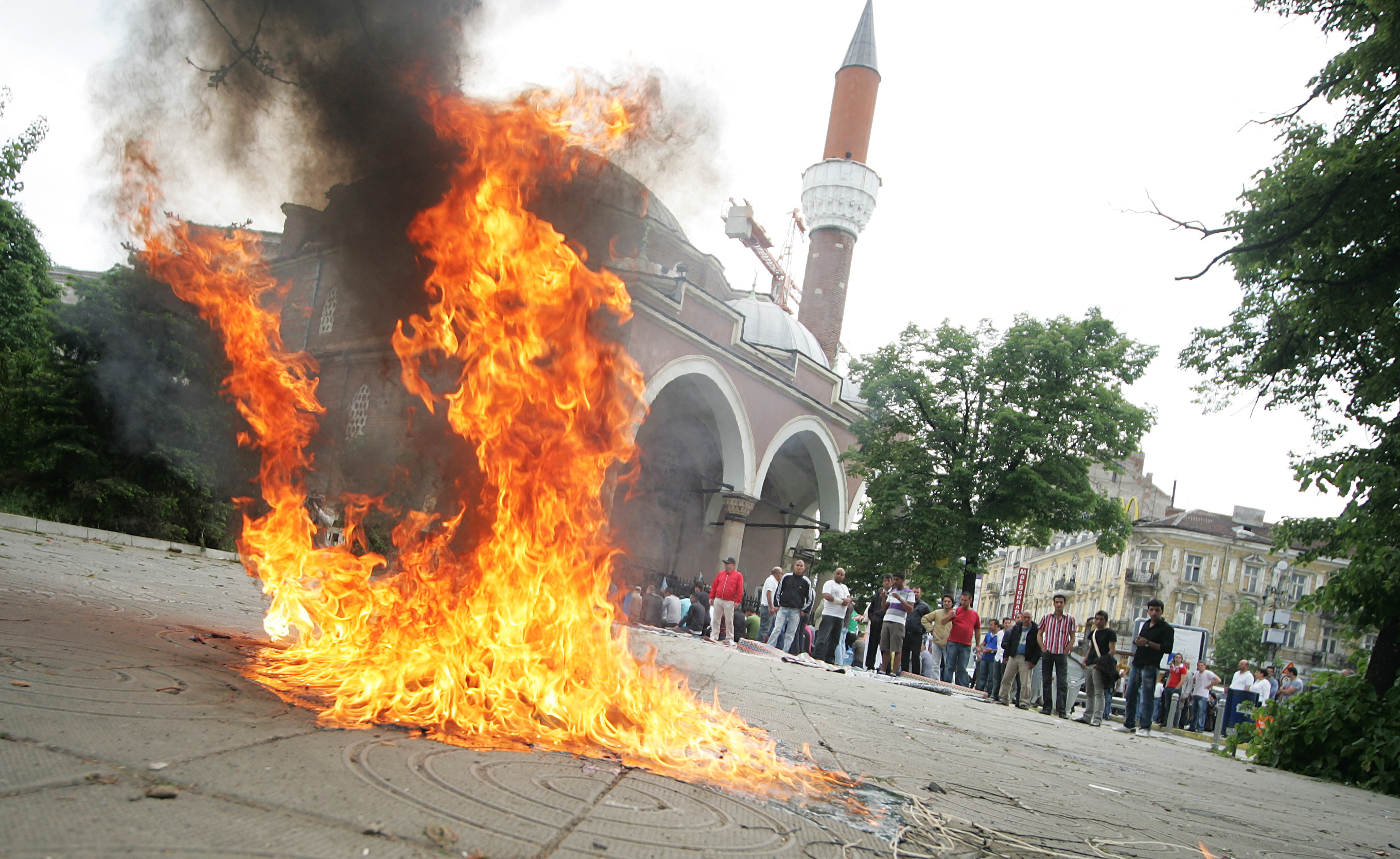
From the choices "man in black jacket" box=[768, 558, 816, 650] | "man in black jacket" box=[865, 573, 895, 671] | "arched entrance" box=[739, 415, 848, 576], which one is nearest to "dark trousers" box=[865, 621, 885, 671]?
"man in black jacket" box=[865, 573, 895, 671]

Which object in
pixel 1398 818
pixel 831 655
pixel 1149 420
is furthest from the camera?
pixel 1149 420

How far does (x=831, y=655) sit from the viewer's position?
51.5 ft

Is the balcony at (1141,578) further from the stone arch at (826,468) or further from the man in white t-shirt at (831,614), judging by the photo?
the man in white t-shirt at (831,614)

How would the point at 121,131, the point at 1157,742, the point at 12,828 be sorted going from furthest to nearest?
1. the point at 1157,742
2. the point at 121,131
3. the point at 12,828

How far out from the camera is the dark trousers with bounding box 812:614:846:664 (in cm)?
1510

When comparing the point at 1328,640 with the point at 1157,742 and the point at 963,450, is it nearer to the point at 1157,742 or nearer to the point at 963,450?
the point at 963,450

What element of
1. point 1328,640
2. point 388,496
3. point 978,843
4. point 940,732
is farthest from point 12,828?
point 1328,640

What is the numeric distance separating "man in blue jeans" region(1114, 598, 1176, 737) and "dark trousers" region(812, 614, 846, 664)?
14.6 feet

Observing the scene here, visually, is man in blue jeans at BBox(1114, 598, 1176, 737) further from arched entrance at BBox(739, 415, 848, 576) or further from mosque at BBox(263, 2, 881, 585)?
arched entrance at BBox(739, 415, 848, 576)

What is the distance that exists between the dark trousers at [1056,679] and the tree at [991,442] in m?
9.09

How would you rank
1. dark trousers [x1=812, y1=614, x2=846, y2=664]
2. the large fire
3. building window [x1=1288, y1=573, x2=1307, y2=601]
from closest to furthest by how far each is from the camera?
the large fire < dark trousers [x1=812, y1=614, x2=846, y2=664] < building window [x1=1288, y1=573, x2=1307, y2=601]

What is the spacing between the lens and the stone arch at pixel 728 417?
75.9ft

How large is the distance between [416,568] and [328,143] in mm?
3010

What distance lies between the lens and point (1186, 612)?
2184 inches
